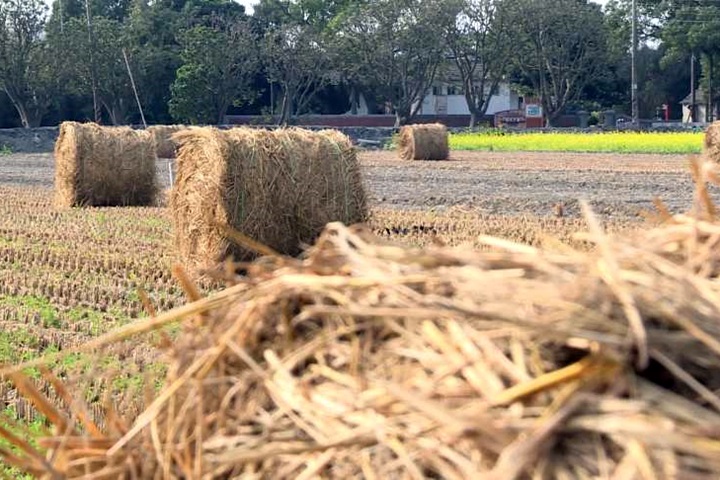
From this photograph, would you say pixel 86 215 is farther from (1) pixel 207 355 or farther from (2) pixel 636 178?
(1) pixel 207 355

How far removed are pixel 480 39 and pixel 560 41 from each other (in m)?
4.34

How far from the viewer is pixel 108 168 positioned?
16.8 m

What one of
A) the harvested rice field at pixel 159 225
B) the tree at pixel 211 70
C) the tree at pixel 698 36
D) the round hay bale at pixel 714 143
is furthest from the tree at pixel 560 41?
the round hay bale at pixel 714 143

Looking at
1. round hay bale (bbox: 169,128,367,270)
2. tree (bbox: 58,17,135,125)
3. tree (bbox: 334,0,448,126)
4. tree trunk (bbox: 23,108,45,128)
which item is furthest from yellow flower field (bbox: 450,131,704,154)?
round hay bale (bbox: 169,128,367,270)

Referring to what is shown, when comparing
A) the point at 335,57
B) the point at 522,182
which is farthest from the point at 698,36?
the point at 522,182

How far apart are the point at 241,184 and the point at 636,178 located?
1319 cm

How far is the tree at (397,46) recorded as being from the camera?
62469mm

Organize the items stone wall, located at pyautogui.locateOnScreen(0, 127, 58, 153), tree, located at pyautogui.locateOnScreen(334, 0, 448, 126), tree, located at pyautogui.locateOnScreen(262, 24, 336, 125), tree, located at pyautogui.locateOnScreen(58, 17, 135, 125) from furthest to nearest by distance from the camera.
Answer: tree, located at pyautogui.locateOnScreen(334, 0, 448, 126)
tree, located at pyautogui.locateOnScreen(262, 24, 336, 125)
tree, located at pyautogui.locateOnScreen(58, 17, 135, 125)
stone wall, located at pyautogui.locateOnScreen(0, 127, 58, 153)

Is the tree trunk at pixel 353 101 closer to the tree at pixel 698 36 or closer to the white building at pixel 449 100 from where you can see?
the white building at pixel 449 100

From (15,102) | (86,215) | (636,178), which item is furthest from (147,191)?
(15,102)

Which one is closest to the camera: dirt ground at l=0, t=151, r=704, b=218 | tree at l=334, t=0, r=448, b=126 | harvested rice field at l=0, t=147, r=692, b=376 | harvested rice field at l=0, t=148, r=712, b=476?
harvested rice field at l=0, t=148, r=712, b=476

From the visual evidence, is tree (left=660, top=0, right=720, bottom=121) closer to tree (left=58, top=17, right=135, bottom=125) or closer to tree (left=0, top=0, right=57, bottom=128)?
tree (left=58, top=17, right=135, bottom=125)

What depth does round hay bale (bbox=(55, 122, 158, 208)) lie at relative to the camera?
16.8 metres

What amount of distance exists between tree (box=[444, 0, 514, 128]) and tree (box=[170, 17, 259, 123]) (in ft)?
38.1
